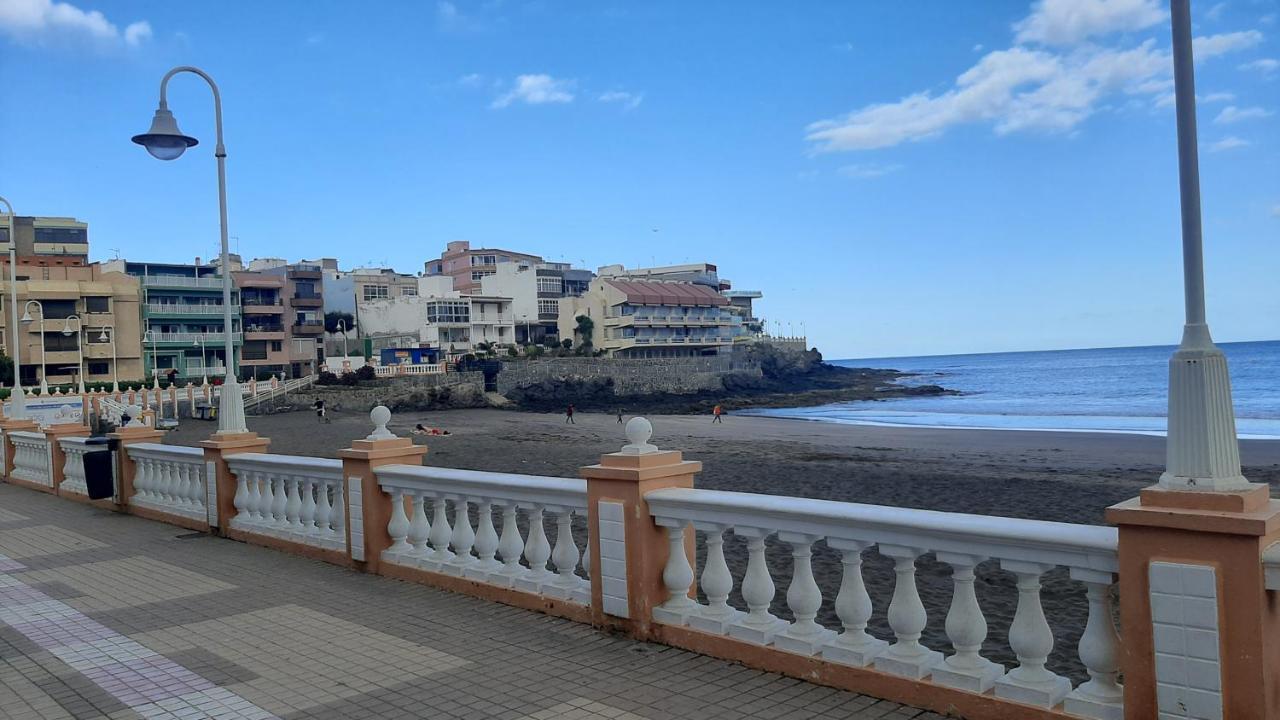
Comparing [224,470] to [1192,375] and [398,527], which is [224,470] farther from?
[1192,375]

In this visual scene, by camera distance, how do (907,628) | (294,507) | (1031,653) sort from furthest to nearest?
(294,507) < (907,628) < (1031,653)

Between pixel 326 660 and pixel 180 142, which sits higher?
pixel 180 142

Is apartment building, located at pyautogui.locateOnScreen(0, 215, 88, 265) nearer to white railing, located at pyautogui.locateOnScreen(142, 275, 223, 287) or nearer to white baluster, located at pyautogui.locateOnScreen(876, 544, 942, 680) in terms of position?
white railing, located at pyautogui.locateOnScreen(142, 275, 223, 287)

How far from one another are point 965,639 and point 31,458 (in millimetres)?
17191

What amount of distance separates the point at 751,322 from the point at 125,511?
4122 inches

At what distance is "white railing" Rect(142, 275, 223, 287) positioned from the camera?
63.1 meters

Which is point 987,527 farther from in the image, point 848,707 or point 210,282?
point 210,282

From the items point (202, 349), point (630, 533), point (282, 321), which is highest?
point (282, 321)

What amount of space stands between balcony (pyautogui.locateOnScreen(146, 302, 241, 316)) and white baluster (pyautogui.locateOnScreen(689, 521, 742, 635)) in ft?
211

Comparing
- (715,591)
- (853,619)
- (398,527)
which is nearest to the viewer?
(853,619)

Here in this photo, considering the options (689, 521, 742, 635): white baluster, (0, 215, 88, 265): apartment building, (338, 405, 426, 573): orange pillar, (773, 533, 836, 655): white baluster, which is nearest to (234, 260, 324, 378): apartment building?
(0, 215, 88, 265): apartment building

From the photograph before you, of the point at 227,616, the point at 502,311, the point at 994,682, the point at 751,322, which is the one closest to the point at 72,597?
the point at 227,616

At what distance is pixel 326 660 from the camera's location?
5.41 meters

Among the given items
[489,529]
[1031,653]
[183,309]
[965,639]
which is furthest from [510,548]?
[183,309]
